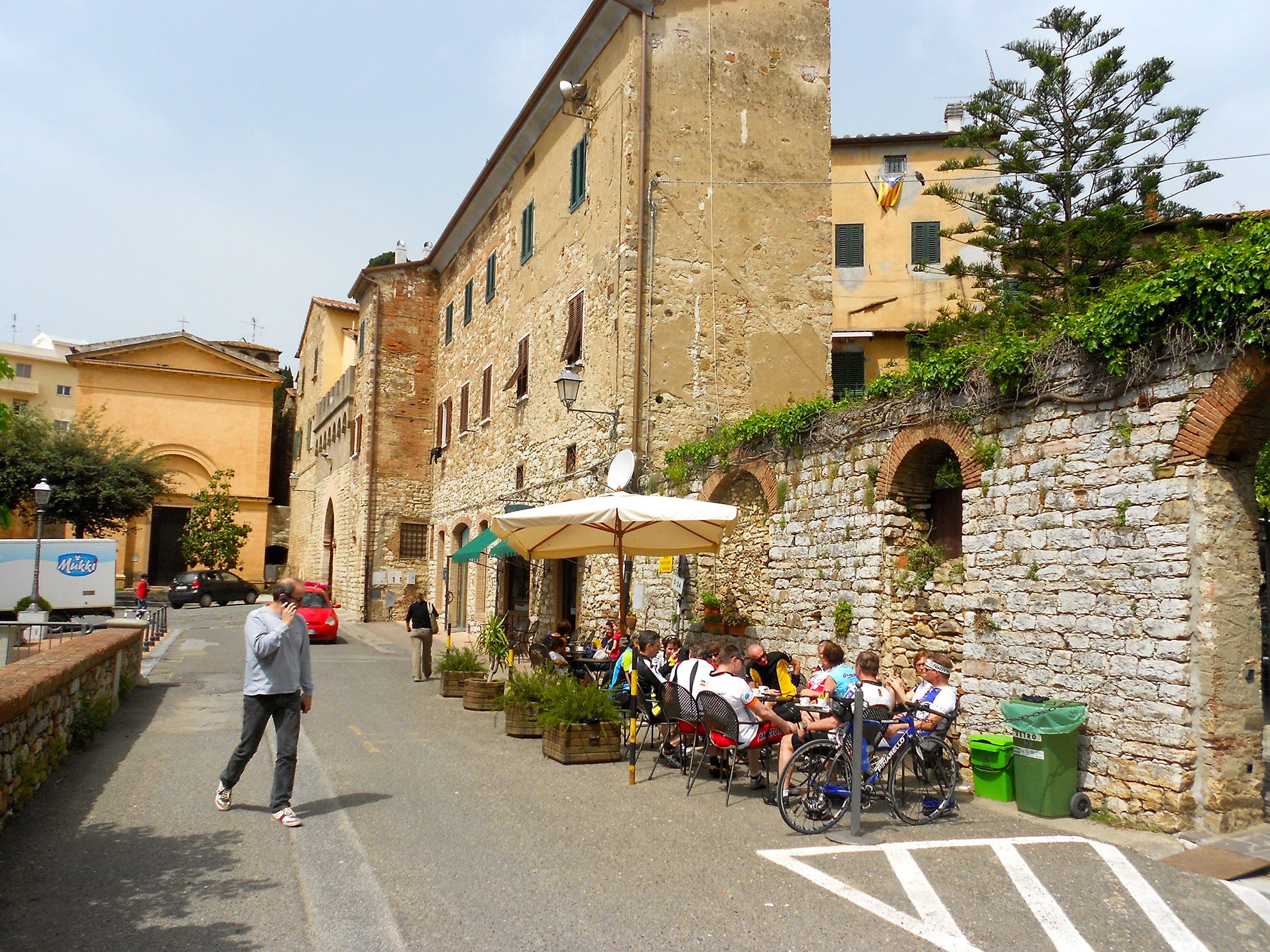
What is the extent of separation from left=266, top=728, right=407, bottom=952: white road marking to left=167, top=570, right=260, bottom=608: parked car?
1153 inches

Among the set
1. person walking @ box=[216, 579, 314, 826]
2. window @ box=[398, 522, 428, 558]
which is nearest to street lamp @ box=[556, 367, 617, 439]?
person walking @ box=[216, 579, 314, 826]

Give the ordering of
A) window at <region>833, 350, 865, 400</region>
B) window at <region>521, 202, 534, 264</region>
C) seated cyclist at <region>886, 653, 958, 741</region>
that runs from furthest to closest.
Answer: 1. window at <region>833, 350, 865, 400</region>
2. window at <region>521, 202, 534, 264</region>
3. seated cyclist at <region>886, 653, 958, 741</region>

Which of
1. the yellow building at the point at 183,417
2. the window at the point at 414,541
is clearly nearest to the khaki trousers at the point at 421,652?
the window at the point at 414,541

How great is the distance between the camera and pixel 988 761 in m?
7.20

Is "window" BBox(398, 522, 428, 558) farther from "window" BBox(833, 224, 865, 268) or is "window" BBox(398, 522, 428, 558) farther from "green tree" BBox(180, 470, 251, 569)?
"window" BBox(833, 224, 865, 268)

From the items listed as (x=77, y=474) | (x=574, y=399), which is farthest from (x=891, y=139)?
(x=77, y=474)

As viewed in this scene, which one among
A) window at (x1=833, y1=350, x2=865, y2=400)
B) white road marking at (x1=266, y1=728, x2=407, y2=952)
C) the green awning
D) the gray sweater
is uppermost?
window at (x1=833, y1=350, x2=865, y2=400)

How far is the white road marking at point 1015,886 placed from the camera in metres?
A: 4.54

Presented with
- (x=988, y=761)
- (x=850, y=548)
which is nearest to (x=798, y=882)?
(x=988, y=761)

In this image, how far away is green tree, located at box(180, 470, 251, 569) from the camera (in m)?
38.5

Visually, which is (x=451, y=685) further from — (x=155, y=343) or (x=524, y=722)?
(x=155, y=343)

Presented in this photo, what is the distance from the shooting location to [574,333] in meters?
17.2

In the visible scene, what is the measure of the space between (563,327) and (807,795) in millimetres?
12948

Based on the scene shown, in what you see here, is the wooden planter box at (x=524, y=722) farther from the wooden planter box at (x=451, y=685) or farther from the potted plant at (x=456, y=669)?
the wooden planter box at (x=451, y=685)
